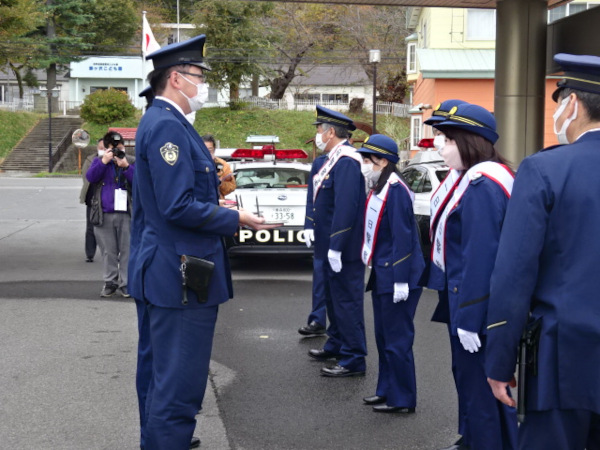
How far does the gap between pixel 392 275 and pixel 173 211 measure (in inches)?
87.7

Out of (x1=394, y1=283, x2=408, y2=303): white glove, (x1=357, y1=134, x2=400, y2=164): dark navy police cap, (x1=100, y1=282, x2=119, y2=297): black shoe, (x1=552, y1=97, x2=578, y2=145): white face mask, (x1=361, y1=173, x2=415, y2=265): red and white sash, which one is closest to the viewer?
(x1=552, y1=97, x2=578, y2=145): white face mask

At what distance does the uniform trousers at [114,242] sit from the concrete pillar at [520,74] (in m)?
6.62

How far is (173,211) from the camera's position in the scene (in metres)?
3.55

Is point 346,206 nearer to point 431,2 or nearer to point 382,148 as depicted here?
point 382,148

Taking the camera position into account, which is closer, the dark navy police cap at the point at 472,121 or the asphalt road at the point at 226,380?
Answer: the dark navy police cap at the point at 472,121

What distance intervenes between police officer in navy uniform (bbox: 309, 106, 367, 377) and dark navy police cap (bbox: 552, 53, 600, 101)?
333 centimetres

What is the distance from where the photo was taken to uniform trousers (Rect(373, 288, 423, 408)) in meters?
5.36

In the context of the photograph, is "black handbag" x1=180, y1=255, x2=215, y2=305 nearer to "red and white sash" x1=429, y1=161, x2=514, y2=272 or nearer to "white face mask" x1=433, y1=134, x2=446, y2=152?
"red and white sash" x1=429, y1=161, x2=514, y2=272

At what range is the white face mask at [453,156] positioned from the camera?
4055 millimetres

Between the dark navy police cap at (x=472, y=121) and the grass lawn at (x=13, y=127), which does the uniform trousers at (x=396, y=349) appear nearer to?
the dark navy police cap at (x=472, y=121)

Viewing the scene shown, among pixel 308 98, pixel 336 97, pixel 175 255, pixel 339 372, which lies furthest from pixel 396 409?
pixel 336 97

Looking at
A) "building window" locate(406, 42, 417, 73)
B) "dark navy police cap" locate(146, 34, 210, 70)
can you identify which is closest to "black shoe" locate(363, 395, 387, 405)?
"dark navy police cap" locate(146, 34, 210, 70)

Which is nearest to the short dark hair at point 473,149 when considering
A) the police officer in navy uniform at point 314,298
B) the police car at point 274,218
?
the police officer in navy uniform at point 314,298

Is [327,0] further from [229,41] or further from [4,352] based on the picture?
[229,41]
